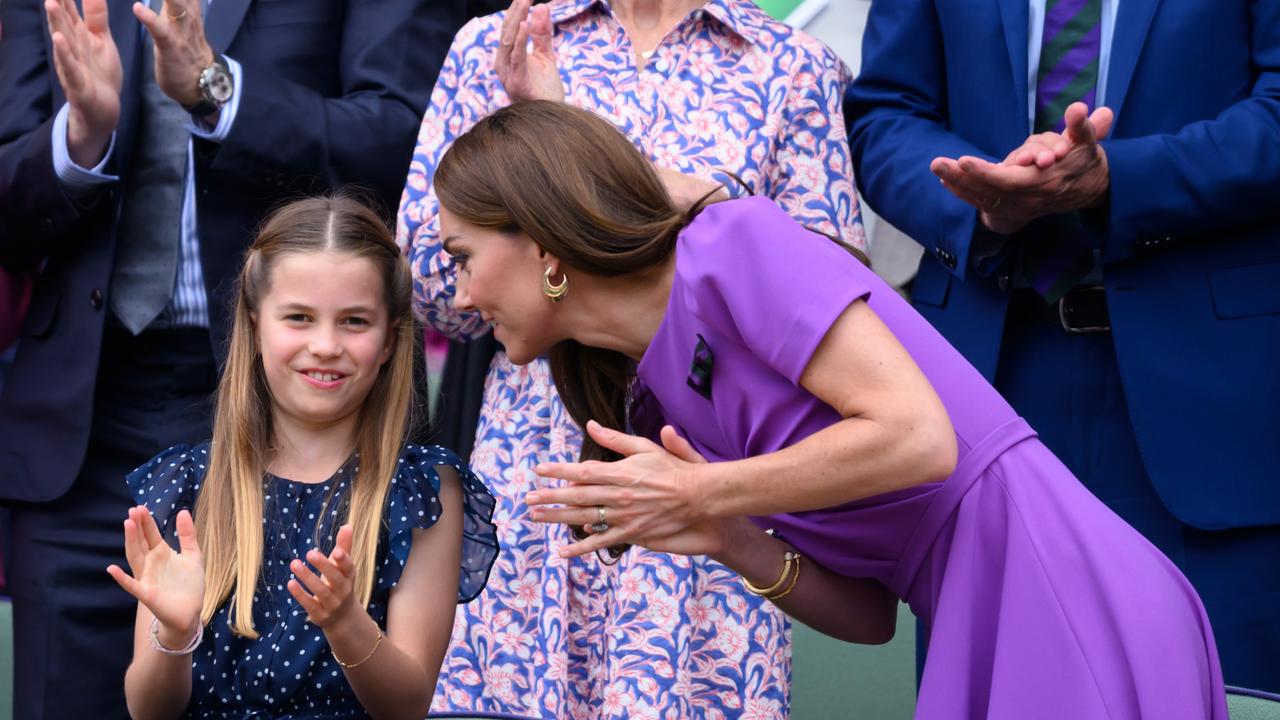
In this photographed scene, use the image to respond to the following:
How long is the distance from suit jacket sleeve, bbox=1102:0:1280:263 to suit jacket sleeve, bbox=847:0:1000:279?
0.85 ft

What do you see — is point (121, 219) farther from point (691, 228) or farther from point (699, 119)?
point (691, 228)

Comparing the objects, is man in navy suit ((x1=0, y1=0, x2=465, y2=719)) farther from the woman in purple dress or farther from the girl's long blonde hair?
the woman in purple dress

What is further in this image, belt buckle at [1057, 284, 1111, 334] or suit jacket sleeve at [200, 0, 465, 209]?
suit jacket sleeve at [200, 0, 465, 209]

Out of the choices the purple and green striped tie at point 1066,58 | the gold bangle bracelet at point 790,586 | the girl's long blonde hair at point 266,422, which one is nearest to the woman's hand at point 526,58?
the girl's long blonde hair at point 266,422

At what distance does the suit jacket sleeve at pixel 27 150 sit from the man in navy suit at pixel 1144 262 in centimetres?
159

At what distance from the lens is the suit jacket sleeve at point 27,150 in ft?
9.89

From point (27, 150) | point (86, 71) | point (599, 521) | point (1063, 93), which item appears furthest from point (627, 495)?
point (27, 150)

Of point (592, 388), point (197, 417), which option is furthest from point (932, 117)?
point (197, 417)

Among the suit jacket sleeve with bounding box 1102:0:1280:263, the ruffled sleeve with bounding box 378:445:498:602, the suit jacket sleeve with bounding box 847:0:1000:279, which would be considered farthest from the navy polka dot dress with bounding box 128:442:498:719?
the suit jacket sleeve with bounding box 1102:0:1280:263

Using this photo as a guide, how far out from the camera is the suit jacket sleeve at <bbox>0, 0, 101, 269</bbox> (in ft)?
9.89

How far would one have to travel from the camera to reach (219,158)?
296 cm

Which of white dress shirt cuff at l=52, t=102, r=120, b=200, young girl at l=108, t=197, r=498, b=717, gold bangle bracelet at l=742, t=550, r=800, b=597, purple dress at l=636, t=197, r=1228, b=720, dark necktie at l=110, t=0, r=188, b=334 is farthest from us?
dark necktie at l=110, t=0, r=188, b=334

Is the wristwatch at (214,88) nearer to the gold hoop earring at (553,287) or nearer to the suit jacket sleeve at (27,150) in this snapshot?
the suit jacket sleeve at (27,150)

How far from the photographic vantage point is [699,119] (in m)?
2.88
